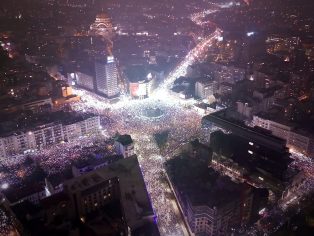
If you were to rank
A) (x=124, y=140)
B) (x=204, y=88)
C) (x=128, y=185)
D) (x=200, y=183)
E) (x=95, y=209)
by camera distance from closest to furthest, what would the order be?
1. (x=95, y=209)
2. (x=128, y=185)
3. (x=200, y=183)
4. (x=124, y=140)
5. (x=204, y=88)

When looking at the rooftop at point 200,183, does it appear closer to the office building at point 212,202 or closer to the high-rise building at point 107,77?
the office building at point 212,202

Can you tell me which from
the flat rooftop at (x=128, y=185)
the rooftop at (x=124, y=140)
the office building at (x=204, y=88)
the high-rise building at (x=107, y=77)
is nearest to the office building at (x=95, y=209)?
the flat rooftop at (x=128, y=185)

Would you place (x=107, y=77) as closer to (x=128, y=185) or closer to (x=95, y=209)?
(x=128, y=185)

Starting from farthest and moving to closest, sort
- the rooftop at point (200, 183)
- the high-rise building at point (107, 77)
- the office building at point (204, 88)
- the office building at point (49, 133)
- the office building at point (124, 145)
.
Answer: the high-rise building at point (107, 77) < the office building at point (204, 88) < the office building at point (49, 133) < the office building at point (124, 145) < the rooftop at point (200, 183)

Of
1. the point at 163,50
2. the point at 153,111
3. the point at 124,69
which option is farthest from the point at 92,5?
the point at 153,111

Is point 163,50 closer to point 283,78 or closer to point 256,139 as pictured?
point 283,78

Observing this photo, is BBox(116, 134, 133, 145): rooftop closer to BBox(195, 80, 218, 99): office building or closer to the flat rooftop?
the flat rooftop

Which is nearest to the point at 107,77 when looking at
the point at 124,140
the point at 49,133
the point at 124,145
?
the point at 49,133

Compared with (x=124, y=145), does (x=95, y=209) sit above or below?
below
